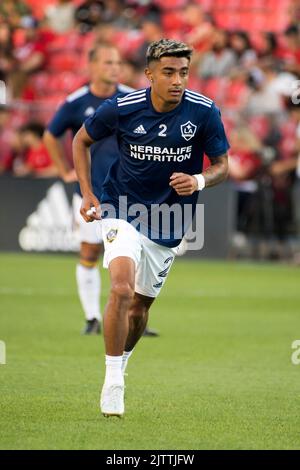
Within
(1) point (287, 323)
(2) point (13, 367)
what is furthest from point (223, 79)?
(2) point (13, 367)

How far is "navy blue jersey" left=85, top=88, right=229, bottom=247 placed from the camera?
7793mm

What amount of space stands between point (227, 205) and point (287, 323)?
27.1 feet

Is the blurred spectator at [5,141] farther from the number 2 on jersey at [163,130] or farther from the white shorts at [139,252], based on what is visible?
the number 2 on jersey at [163,130]

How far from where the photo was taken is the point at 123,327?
23.9ft

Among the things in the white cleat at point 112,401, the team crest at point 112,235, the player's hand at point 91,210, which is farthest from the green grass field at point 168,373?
the player's hand at point 91,210

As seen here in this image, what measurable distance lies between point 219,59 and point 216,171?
15.6m

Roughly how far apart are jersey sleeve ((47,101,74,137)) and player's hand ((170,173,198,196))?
17.4 feet

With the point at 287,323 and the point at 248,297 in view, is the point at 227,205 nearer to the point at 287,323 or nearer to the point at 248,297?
the point at 248,297

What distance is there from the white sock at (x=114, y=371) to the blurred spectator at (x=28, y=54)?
18387 millimetres

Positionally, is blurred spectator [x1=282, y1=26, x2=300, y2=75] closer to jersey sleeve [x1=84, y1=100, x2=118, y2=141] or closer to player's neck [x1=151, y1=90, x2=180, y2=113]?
jersey sleeve [x1=84, y1=100, x2=118, y2=141]

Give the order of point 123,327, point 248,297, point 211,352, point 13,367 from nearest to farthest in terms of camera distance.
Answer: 1. point 123,327
2. point 13,367
3. point 211,352
4. point 248,297

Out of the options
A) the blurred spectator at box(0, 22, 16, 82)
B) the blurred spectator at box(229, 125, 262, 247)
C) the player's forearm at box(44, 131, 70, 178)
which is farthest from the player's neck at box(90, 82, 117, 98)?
the blurred spectator at box(0, 22, 16, 82)

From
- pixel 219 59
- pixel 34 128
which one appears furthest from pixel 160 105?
pixel 219 59

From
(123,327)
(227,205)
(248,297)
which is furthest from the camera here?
(227,205)
